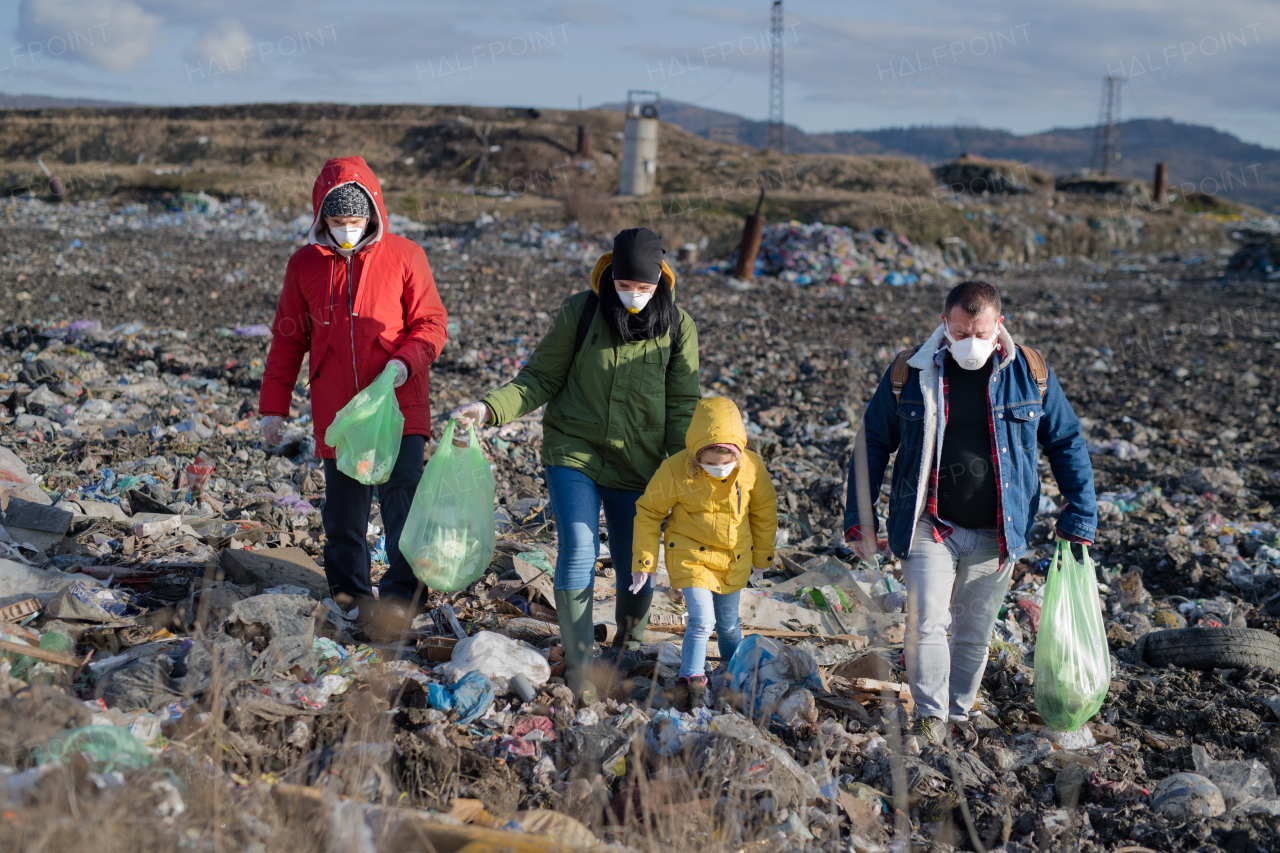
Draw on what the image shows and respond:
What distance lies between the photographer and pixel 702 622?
9.22 ft

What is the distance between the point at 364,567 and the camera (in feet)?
10.7

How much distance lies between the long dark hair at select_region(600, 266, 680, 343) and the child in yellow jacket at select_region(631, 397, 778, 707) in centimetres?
28

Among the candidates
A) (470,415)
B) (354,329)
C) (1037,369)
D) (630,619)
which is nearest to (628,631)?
(630,619)

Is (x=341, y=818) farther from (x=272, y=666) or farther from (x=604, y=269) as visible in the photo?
(x=604, y=269)

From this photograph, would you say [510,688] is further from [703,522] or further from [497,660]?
[703,522]

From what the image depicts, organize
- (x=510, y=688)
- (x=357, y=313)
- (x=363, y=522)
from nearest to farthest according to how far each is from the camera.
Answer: (x=510, y=688)
(x=357, y=313)
(x=363, y=522)

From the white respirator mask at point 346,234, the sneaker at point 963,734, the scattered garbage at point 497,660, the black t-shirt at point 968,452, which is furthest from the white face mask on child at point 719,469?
the white respirator mask at point 346,234

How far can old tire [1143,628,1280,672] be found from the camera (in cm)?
341

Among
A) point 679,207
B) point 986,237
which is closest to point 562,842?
point 986,237

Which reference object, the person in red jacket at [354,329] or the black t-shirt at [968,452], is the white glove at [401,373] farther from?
the black t-shirt at [968,452]

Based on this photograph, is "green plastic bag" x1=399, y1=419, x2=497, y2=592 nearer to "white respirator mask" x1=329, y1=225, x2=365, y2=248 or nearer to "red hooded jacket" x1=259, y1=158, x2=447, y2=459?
"red hooded jacket" x1=259, y1=158, x2=447, y2=459

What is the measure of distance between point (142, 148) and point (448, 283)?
37904 millimetres

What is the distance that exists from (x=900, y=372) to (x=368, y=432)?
170 cm

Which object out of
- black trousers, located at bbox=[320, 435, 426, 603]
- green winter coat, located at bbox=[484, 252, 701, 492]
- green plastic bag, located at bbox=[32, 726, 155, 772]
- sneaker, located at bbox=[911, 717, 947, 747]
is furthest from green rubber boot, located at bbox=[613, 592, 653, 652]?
green plastic bag, located at bbox=[32, 726, 155, 772]
